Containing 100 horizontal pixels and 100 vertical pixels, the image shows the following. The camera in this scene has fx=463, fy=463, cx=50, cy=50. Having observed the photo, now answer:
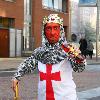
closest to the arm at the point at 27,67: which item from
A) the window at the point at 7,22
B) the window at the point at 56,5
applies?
the window at the point at 7,22

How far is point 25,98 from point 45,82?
7703 millimetres

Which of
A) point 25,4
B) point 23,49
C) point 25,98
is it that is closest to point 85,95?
point 25,98

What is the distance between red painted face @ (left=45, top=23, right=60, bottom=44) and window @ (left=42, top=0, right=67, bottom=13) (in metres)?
44.0

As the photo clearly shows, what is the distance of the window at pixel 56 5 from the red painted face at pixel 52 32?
43994 millimetres

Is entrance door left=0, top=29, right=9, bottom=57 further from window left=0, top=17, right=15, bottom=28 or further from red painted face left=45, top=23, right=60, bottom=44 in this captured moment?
red painted face left=45, top=23, right=60, bottom=44

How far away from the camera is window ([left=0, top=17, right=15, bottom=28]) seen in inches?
1555

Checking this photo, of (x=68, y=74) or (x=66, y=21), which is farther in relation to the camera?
(x=66, y=21)

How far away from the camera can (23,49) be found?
41.4 m

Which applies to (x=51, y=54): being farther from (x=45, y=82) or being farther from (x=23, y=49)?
(x=23, y=49)

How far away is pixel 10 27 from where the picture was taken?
3991 cm

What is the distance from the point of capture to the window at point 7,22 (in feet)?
130

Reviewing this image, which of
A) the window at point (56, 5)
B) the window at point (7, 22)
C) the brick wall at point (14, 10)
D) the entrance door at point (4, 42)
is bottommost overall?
the entrance door at point (4, 42)

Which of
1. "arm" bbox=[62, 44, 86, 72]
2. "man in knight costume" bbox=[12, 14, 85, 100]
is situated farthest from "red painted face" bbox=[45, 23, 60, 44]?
"arm" bbox=[62, 44, 86, 72]

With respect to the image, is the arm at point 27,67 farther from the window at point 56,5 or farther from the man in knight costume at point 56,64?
the window at point 56,5
